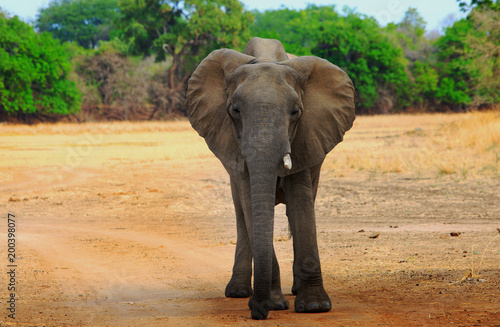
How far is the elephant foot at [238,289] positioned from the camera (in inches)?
239

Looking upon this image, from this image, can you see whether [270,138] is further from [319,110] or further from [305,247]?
[305,247]

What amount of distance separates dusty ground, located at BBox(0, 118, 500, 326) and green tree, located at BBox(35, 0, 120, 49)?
212ft

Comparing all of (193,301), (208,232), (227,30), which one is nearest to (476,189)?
(208,232)

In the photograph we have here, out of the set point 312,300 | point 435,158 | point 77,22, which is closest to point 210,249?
point 312,300

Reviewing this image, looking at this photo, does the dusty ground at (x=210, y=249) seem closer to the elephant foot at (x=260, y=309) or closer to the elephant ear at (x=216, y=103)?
the elephant foot at (x=260, y=309)

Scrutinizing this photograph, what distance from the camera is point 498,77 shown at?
28.7 m

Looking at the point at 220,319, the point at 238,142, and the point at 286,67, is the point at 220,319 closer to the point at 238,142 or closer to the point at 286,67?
the point at 238,142

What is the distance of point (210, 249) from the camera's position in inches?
340

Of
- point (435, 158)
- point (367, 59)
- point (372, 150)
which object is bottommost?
point (372, 150)

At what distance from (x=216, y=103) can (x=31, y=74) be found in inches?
1542

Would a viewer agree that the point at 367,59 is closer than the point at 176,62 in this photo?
No

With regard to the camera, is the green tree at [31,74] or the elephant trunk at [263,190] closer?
the elephant trunk at [263,190]

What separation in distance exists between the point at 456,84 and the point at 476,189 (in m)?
48.4

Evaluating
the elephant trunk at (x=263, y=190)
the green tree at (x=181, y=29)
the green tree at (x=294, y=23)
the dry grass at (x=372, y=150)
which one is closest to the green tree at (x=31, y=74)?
the dry grass at (x=372, y=150)
